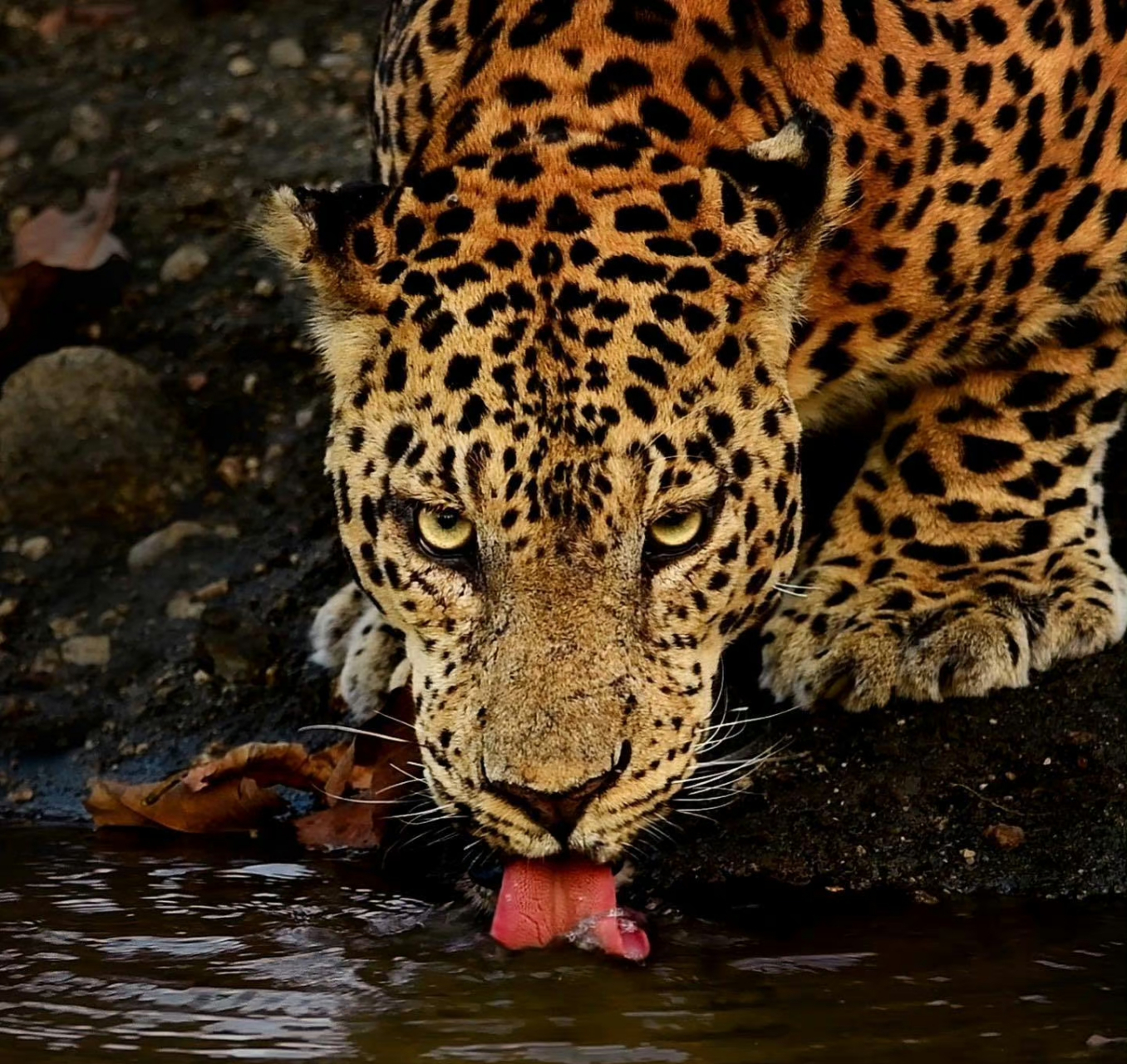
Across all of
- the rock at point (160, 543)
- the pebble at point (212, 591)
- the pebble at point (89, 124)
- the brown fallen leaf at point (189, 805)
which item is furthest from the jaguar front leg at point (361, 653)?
the pebble at point (89, 124)

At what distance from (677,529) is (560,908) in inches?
33.1

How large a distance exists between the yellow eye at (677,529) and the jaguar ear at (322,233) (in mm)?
883

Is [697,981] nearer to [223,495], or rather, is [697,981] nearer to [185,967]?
[185,967]

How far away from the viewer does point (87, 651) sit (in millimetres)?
6992

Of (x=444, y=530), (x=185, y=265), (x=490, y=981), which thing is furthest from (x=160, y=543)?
(x=490, y=981)

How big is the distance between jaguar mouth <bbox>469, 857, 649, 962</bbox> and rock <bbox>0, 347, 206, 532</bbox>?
277 centimetres

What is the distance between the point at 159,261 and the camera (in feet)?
27.5

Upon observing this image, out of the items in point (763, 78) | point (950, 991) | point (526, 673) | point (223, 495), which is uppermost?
point (763, 78)

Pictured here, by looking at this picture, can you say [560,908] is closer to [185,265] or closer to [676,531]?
[676,531]

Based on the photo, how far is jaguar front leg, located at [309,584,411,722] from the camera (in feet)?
21.0

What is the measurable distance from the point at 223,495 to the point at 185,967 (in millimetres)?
2576

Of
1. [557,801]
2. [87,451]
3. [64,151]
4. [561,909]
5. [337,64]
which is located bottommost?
[561,909]

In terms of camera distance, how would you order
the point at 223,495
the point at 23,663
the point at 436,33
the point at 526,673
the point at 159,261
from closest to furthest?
the point at 526,673 → the point at 436,33 → the point at 23,663 → the point at 223,495 → the point at 159,261

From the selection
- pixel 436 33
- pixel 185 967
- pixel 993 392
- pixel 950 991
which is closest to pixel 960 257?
pixel 993 392
